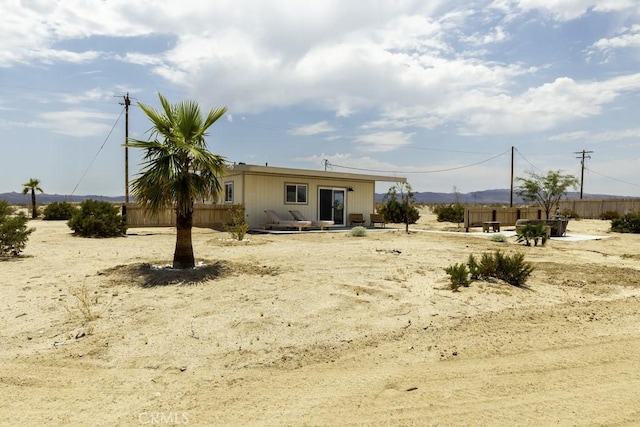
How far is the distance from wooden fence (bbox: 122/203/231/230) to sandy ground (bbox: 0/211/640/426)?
10.7 meters

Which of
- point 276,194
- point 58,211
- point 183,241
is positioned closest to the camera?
point 183,241

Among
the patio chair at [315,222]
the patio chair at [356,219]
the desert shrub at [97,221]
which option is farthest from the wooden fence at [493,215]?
the desert shrub at [97,221]

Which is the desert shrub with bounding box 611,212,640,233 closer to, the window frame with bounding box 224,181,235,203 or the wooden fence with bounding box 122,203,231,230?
the wooden fence with bounding box 122,203,231,230

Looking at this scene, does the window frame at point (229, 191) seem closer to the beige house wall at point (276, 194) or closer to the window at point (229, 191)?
the window at point (229, 191)

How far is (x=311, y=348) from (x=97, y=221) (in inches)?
516

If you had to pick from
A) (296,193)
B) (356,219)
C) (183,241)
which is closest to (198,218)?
(296,193)

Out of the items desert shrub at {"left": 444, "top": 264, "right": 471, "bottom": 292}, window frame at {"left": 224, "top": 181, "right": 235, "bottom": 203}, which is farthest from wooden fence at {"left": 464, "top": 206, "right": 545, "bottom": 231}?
desert shrub at {"left": 444, "top": 264, "right": 471, "bottom": 292}

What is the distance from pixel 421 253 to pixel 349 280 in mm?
4498

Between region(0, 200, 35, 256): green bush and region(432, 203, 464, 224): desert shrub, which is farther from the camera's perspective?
region(432, 203, 464, 224): desert shrub

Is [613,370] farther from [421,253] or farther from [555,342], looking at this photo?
[421,253]

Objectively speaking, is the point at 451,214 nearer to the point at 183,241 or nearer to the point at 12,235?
the point at 183,241

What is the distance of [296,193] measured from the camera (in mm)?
21078

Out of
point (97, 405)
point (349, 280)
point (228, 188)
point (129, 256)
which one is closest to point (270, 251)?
point (129, 256)

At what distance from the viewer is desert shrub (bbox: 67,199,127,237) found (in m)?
14.9
